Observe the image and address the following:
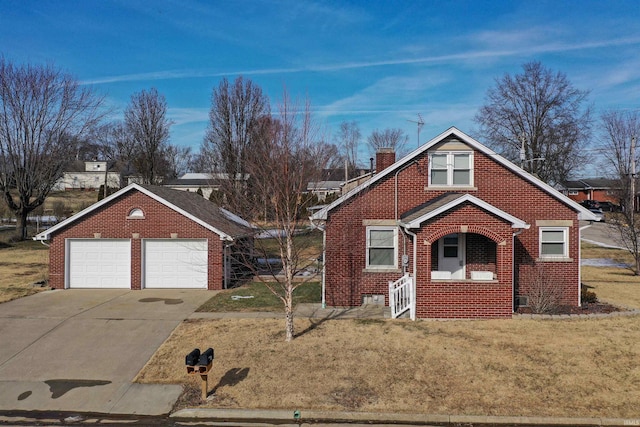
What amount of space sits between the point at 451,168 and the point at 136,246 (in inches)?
487

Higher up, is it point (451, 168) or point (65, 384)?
point (451, 168)

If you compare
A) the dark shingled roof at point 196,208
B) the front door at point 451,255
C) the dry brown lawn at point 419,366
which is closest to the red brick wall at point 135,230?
the dark shingled roof at point 196,208

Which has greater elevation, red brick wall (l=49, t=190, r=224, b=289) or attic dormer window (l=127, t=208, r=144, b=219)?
attic dormer window (l=127, t=208, r=144, b=219)

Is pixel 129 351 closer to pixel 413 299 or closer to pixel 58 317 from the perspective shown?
pixel 58 317

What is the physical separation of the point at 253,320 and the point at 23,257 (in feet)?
71.6

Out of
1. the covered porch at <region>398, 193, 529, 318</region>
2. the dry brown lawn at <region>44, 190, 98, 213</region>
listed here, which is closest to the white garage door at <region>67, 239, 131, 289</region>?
the covered porch at <region>398, 193, 529, 318</region>

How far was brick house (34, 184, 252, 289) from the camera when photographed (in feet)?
59.5

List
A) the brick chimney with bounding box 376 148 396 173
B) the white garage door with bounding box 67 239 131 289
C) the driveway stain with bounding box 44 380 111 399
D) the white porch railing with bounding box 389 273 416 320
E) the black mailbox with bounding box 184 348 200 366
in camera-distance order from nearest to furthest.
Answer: the black mailbox with bounding box 184 348 200 366 → the driveway stain with bounding box 44 380 111 399 → the white porch railing with bounding box 389 273 416 320 → the brick chimney with bounding box 376 148 396 173 → the white garage door with bounding box 67 239 131 289

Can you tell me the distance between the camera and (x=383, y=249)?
14914 millimetres

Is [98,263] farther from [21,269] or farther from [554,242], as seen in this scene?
[554,242]

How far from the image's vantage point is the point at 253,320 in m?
12.8

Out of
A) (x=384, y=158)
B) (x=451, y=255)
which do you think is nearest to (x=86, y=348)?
(x=451, y=255)

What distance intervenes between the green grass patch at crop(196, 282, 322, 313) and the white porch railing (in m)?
3.46

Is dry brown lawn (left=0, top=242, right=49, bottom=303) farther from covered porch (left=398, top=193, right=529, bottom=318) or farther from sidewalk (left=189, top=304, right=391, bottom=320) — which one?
covered porch (left=398, top=193, right=529, bottom=318)
